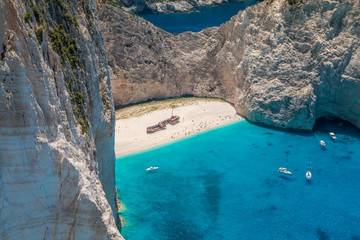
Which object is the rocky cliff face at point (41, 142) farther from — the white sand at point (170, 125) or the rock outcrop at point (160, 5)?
the rock outcrop at point (160, 5)

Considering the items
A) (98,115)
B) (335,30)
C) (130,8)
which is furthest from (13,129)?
(130,8)

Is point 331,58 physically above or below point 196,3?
below

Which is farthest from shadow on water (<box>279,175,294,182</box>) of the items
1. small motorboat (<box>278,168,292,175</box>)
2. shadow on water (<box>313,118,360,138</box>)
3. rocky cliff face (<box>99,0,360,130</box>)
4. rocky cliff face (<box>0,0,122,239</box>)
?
rocky cliff face (<box>0,0,122,239</box>)

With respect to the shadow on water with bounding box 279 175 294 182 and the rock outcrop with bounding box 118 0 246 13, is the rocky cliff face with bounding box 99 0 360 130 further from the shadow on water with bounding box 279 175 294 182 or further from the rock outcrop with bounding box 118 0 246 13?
the rock outcrop with bounding box 118 0 246 13

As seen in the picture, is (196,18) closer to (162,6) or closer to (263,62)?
(162,6)

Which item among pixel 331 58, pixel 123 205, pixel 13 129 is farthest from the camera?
pixel 331 58

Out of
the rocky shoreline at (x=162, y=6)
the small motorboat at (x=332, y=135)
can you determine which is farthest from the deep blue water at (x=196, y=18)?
the small motorboat at (x=332, y=135)

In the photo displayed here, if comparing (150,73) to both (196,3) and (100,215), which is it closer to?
(100,215)
